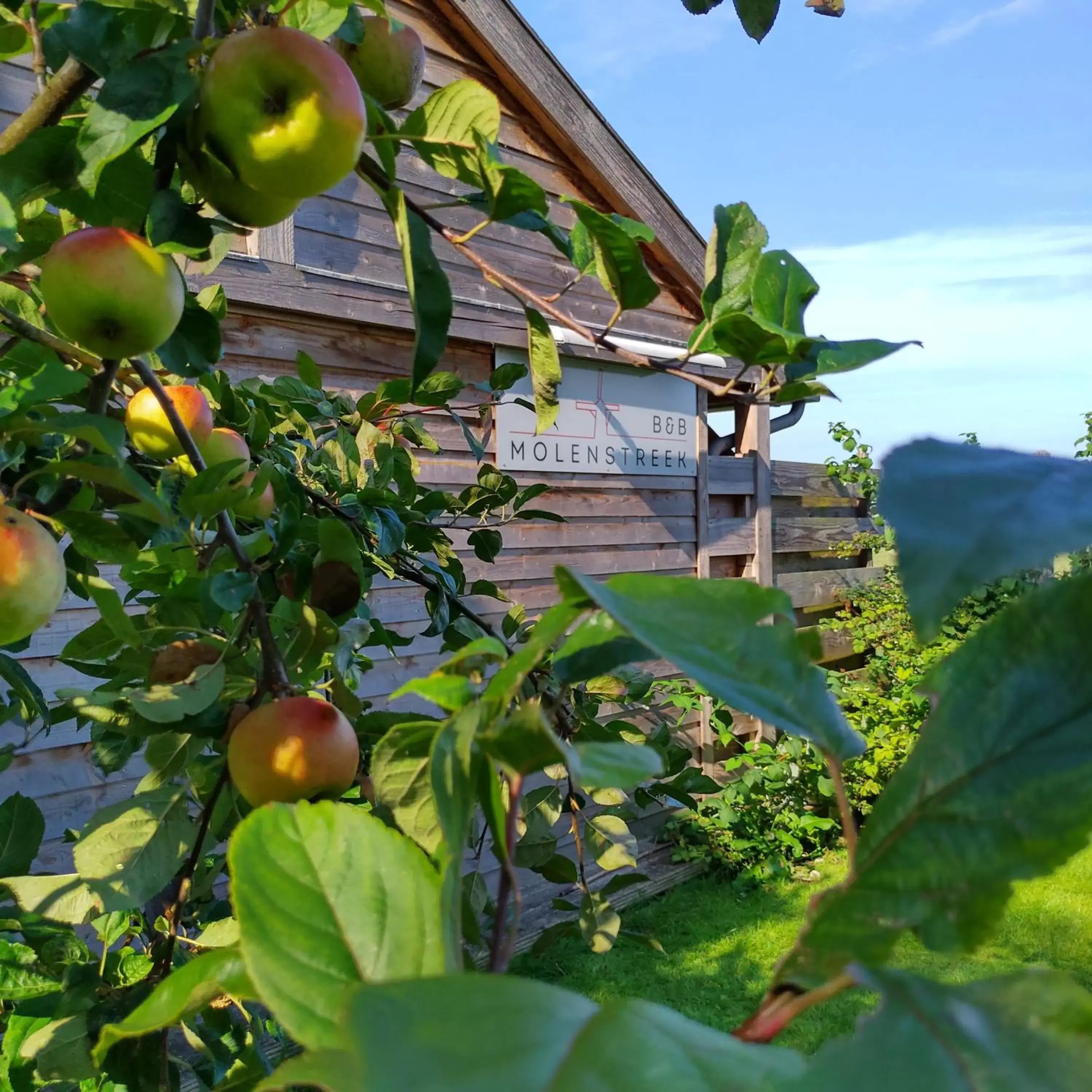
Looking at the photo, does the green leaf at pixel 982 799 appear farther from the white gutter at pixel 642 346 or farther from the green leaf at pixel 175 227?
the white gutter at pixel 642 346

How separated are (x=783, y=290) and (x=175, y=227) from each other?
399 millimetres

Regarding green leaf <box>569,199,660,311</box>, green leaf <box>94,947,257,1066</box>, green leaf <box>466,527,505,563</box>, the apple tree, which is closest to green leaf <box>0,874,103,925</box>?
the apple tree

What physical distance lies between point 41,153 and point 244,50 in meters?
0.15

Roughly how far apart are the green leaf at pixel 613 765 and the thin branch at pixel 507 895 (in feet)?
0.07

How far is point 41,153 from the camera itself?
0.59m

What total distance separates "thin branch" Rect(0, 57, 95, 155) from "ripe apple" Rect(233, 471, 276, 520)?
12.0 inches

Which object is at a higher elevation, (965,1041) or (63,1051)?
(965,1041)

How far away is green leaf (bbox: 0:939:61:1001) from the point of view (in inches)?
37.0

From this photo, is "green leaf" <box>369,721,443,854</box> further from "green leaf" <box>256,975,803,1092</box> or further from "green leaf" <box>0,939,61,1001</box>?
"green leaf" <box>0,939,61,1001</box>

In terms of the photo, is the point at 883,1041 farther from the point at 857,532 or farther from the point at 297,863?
the point at 857,532

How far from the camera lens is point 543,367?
82 centimetres

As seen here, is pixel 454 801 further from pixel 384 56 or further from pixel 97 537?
pixel 384 56

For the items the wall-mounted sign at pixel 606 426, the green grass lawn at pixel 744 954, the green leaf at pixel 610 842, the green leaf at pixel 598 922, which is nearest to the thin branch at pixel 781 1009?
the green leaf at pixel 598 922

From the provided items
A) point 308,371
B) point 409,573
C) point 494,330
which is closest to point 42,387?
point 409,573
